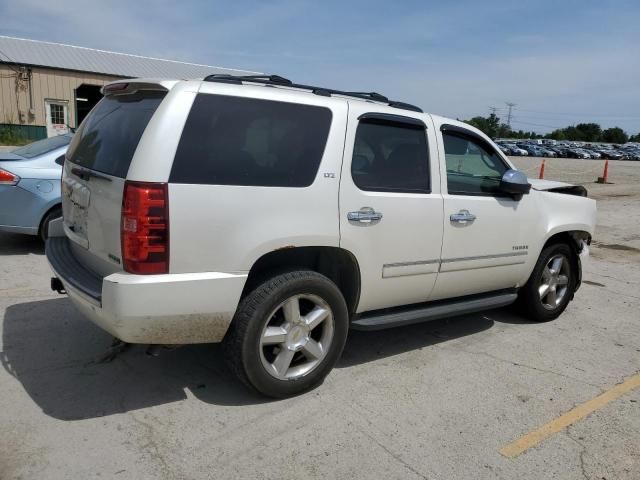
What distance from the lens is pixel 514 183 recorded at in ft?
14.9

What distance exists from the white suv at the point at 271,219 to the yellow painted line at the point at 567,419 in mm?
1138

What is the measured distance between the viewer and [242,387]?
371 centimetres

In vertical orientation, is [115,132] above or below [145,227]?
above

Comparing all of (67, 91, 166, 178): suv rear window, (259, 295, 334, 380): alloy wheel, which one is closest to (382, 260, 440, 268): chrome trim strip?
(259, 295, 334, 380): alloy wheel

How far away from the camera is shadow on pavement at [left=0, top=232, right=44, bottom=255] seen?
691 centimetres

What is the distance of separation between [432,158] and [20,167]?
16.3 ft

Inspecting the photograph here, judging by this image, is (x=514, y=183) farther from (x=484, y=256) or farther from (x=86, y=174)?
(x=86, y=174)

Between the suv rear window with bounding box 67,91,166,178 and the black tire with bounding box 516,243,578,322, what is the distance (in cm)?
376

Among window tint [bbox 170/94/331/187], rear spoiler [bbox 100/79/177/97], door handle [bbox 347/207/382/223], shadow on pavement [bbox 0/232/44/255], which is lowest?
shadow on pavement [bbox 0/232/44/255]

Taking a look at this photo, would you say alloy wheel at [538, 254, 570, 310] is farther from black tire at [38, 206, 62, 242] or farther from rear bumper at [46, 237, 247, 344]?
black tire at [38, 206, 62, 242]

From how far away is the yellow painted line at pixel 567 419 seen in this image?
3201mm

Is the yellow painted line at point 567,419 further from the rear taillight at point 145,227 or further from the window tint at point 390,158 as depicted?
the rear taillight at point 145,227

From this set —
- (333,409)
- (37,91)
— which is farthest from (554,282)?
(37,91)

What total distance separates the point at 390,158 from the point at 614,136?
153 meters
